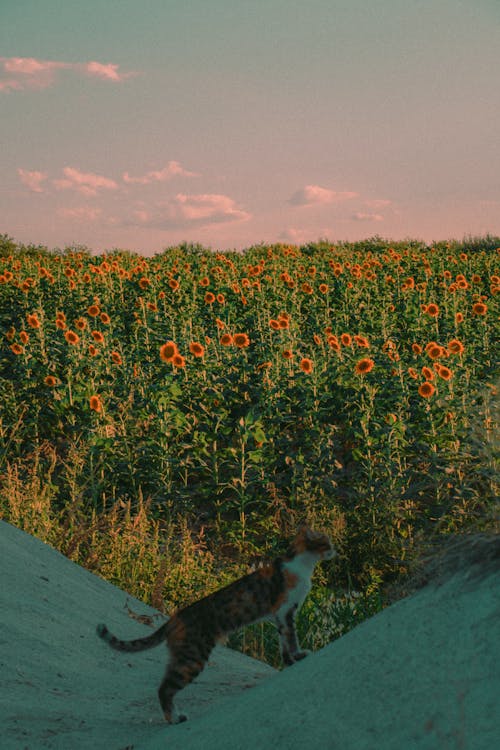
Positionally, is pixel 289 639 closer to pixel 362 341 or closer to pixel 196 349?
pixel 196 349

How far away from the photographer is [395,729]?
7.37 ft

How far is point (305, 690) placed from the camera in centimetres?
266

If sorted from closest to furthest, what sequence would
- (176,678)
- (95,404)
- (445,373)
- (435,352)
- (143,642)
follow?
(176,678) < (143,642) < (445,373) < (95,404) < (435,352)

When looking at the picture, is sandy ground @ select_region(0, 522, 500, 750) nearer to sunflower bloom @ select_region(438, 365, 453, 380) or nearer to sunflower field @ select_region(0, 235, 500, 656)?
sunflower field @ select_region(0, 235, 500, 656)

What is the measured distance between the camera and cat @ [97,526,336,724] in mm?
3227

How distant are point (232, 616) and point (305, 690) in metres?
0.75

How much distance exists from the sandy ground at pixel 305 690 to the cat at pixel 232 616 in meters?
0.20

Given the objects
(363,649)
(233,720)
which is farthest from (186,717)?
(363,649)

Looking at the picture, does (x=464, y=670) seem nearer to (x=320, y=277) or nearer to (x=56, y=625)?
(x=56, y=625)

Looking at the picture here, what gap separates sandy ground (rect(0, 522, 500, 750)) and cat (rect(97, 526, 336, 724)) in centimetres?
20

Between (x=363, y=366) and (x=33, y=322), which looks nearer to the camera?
(x=363, y=366)

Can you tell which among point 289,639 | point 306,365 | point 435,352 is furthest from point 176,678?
point 435,352

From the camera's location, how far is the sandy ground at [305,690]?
2.26 meters

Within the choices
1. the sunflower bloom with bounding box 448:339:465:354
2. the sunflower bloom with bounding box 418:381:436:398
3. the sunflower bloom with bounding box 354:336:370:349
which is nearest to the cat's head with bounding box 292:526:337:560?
the sunflower bloom with bounding box 418:381:436:398
